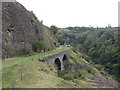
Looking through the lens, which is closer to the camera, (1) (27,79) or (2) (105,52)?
(1) (27,79)

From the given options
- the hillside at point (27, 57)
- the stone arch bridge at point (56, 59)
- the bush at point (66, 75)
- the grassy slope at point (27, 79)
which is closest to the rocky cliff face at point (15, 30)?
the hillside at point (27, 57)

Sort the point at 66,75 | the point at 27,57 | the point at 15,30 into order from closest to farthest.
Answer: the point at 27,57, the point at 66,75, the point at 15,30

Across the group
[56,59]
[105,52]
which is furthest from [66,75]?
[105,52]

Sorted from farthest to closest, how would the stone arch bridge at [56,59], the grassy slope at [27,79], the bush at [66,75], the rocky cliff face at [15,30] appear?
the rocky cliff face at [15,30]
the stone arch bridge at [56,59]
the bush at [66,75]
the grassy slope at [27,79]

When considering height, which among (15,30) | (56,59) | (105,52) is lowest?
(105,52)

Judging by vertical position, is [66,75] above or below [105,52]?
above

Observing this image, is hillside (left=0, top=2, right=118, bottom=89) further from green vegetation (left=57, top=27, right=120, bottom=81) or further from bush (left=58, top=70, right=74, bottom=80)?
green vegetation (left=57, top=27, right=120, bottom=81)

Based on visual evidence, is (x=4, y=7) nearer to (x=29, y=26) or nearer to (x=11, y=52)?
(x=29, y=26)

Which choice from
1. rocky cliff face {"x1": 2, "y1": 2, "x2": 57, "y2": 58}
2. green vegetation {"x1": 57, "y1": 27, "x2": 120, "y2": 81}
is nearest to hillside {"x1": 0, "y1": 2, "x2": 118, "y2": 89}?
rocky cliff face {"x1": 2, "y1": 2, "x2": 57, "y2": 58}

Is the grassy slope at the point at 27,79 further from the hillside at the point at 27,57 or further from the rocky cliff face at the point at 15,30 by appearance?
the rocky cliff face at the point at 15,30

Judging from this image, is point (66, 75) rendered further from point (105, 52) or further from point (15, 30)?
point (105, 52)

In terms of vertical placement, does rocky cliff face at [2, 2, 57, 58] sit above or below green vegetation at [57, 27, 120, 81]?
above

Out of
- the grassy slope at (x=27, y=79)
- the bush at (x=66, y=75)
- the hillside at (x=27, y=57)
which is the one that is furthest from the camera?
the bush at (x=66, y=75)

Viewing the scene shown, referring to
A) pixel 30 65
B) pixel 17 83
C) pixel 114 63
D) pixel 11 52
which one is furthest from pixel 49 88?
pixel 114 63
